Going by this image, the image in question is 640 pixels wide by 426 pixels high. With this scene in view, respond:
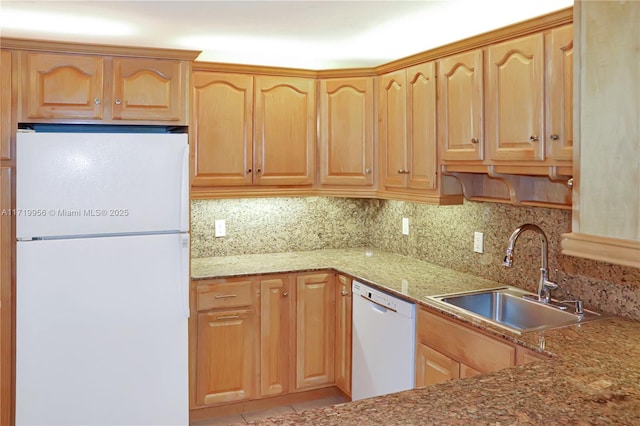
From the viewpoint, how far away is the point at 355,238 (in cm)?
424

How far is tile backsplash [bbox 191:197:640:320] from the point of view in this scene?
8.34 feet

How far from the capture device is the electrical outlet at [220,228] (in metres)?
3.82

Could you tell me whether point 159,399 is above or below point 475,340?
below

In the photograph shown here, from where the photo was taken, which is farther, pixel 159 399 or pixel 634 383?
pixel 159 399

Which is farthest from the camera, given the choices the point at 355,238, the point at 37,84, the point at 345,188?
the point at 355,238

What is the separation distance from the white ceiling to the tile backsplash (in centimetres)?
99

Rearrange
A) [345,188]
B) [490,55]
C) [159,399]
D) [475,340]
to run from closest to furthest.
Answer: [475,340], [490,55], [159,399], [345,188]

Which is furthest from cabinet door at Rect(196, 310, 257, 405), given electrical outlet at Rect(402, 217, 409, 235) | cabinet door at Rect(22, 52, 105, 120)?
cabinet door at Rect(22, 52, 105, 120)

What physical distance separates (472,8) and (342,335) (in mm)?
2005

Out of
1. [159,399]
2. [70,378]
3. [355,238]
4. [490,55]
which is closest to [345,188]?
[355,238]

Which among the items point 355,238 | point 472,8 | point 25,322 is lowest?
point 25,322

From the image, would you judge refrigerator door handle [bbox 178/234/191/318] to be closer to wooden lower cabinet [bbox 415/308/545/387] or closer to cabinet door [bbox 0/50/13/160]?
cabinet door [bbox 0/50/13/160]

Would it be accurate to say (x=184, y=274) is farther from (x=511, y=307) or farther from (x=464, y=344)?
(x=511, y=307)

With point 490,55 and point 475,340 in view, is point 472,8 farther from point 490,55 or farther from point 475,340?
point 475,340
